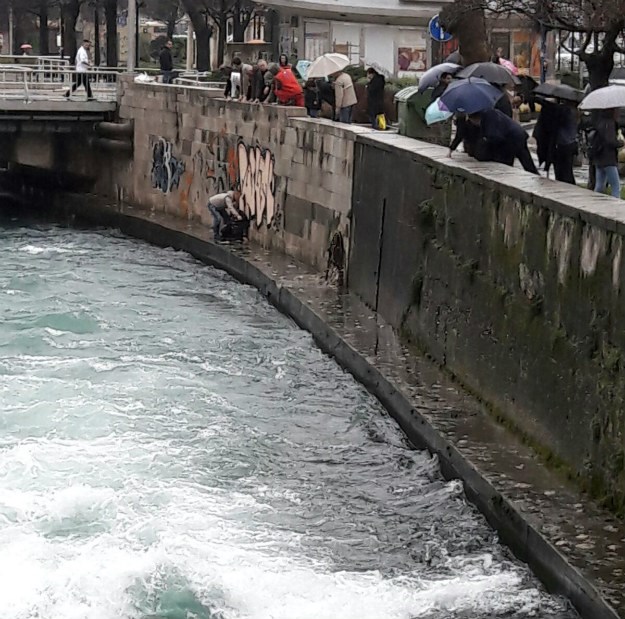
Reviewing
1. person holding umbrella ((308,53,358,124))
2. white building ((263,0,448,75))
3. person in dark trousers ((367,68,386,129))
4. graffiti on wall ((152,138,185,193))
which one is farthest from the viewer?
white building ((263,0,448,75))

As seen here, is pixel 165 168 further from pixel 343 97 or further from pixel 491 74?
pixel 491 74

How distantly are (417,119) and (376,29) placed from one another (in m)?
20.8

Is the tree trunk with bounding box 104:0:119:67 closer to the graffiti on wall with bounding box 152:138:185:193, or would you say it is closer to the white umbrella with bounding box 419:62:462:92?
the graffiti on wall with bounding box 152:138:185:193

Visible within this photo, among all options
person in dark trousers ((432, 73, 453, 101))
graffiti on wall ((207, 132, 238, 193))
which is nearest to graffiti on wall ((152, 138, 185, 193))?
graffiti on wall ((207, 132, 238, 193))

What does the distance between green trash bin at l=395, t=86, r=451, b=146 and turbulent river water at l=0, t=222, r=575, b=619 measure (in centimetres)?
340

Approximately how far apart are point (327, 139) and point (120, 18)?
5772 centimetres

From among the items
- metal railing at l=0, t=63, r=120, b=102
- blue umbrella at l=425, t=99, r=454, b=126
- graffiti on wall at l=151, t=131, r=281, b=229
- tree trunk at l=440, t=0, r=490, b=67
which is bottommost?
graffiti on wall at l=151, t=131, r=281, b=229

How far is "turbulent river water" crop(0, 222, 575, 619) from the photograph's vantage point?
9969 mm

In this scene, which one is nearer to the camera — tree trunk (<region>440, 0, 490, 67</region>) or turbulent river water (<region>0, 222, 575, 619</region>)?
turbulent river water (<region>0, 222, 575, 619</region>)

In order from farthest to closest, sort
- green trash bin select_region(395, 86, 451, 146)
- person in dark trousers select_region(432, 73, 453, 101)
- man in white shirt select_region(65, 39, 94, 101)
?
man in white shirt select_region(65, 39, 94, 101)
green trash bin select_region(395, 86, 451, 146)
person in dark trousers select_region(432, 73, 453, 101)

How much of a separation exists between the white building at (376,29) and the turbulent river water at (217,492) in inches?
847

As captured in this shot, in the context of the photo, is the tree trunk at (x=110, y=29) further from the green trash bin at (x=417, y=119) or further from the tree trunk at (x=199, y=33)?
the green trash bin at (x=417, y=119)

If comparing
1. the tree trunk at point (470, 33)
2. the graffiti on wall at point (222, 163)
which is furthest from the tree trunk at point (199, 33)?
the tree trunk at point (470, 33)

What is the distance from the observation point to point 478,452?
12.0 m
